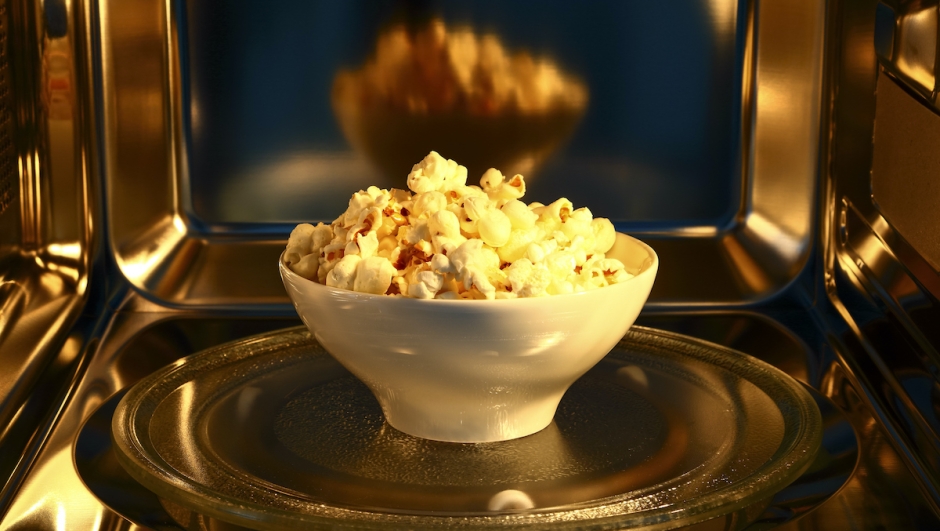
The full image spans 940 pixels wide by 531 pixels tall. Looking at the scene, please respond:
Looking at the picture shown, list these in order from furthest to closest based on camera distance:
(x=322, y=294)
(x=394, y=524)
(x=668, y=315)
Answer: (x=668, y=315) → (x=322, y=294) → (x=394, y=524)

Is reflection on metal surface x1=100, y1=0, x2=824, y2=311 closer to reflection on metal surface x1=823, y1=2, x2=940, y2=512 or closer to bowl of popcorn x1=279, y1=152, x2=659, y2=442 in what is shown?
reflection on metal surface x1=823, y1=2, x2=940, y2=512

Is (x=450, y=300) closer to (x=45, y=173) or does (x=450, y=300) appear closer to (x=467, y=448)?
(x=467, y=448)

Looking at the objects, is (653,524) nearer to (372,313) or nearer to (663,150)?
(372,313)

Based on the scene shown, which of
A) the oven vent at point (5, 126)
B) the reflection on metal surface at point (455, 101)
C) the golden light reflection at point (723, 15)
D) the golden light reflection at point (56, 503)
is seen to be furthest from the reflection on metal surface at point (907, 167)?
the oven vent at point (5, 126)

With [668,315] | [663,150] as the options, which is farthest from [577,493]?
[663,150]

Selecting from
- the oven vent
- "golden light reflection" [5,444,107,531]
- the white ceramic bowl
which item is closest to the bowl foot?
the white ceramic bowl

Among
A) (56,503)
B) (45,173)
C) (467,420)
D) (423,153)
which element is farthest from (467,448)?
(45,173)
